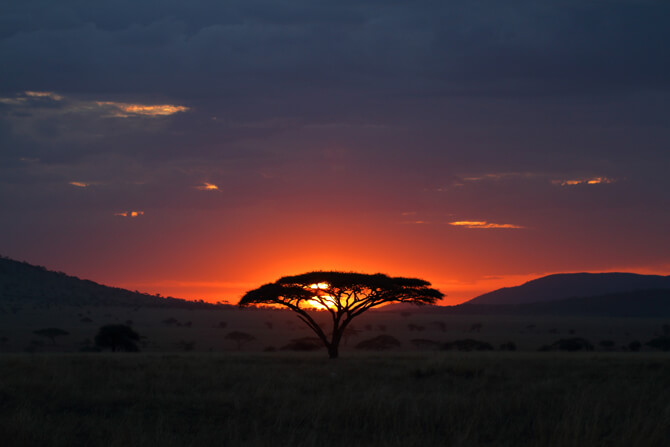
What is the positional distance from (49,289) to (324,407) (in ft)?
480

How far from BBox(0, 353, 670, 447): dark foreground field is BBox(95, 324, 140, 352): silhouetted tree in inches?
1323

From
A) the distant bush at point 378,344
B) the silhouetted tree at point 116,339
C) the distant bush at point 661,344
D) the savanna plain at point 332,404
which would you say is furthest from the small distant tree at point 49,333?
the distant bush at point 661,344

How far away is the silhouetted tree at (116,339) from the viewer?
57469 mm

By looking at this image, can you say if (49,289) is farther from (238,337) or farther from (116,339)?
(116,339)

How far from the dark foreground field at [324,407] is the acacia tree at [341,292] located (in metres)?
11.9

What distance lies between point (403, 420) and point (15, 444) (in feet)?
23.8

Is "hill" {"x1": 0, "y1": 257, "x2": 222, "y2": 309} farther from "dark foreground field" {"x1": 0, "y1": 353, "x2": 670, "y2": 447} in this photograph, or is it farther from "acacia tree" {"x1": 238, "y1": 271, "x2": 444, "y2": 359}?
"dark foreground field" {"x1": 0, "y1": 353, "x2": 670, "y2": 447}

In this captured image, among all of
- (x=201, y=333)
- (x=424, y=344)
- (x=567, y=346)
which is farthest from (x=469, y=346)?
(x=201, y=333)

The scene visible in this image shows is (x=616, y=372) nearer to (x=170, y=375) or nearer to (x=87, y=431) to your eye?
(x=170, y=375)

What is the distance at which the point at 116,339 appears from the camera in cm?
5753

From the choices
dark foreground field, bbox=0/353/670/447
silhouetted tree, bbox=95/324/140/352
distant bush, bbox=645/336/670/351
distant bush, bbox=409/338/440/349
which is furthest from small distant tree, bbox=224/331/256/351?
dark foreground field, bbox=0/353/670/447

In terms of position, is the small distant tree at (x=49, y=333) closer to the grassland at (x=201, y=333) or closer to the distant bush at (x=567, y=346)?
Result: the grassland at (x=201, y=333)

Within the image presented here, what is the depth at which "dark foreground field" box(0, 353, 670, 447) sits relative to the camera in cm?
1166

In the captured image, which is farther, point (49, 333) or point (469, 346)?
point (49, 333)
